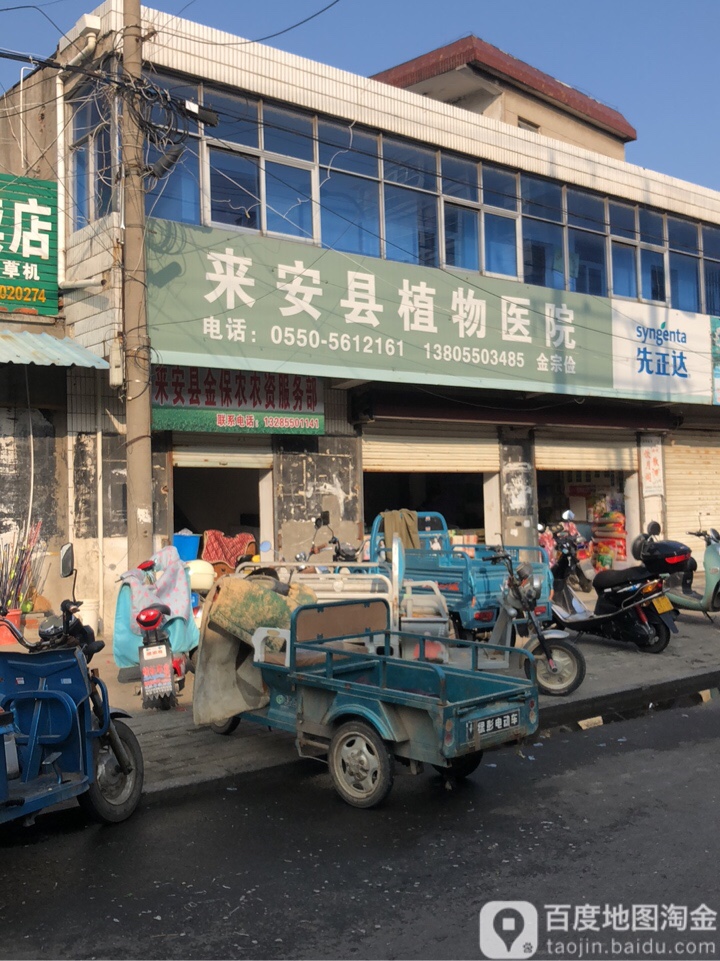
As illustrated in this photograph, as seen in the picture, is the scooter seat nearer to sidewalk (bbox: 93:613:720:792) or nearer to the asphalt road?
sidewalk (bbox: 93:613:720:792)

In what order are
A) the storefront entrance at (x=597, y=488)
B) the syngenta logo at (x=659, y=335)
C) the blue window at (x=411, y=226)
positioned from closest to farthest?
the blue window at (x=411, y=226) → the syngenta logo at (x=659, y=335) → the storefront entrance at (x=597, y=488)

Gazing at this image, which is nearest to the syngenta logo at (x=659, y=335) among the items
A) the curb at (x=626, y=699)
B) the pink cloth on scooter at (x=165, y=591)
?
the curb at (x=626, y=699)

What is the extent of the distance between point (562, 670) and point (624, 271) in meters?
11.1

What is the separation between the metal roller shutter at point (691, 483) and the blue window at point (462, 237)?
309 inches

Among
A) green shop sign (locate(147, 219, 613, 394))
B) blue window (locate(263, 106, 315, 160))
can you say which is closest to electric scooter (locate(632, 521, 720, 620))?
green shop sign (locate(147, 219, 613, 394))

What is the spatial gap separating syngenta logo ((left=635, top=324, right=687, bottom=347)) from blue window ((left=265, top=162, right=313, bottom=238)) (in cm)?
770

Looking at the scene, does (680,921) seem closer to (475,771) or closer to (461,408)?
(475,771)

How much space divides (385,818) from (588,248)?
13.9m

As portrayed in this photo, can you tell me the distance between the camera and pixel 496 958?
375 cm

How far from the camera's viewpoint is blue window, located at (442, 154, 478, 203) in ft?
48.7

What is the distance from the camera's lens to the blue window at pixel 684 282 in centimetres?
1858

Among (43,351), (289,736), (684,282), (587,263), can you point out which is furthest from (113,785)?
(684,282)

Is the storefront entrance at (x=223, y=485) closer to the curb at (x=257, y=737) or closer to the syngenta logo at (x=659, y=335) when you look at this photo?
the curb at (x=257, y=737)

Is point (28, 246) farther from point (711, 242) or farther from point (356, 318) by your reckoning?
point (711, 242)
